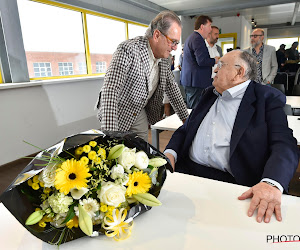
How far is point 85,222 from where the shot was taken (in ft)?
2.33

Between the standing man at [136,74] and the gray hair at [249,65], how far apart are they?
19.0 inches

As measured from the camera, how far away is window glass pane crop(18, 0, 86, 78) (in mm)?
3783

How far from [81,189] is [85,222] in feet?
0.32

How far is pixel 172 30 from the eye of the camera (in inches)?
65.6

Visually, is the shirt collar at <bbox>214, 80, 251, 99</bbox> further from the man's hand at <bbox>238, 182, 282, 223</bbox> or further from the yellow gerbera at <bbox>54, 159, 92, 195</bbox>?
the yellow gerbera at <bbox>54, 159, 92, 195</bbox>

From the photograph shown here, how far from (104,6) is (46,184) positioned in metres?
5.22

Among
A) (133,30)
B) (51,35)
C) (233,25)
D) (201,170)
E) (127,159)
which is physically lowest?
(201,170)

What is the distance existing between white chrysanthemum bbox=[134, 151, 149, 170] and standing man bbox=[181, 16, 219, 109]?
9.01 ft

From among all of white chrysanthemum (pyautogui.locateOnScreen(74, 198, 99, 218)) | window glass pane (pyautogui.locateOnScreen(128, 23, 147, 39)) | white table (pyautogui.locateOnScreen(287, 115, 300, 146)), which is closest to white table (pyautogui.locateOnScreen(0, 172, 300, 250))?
white chrysanthemum (pyautogui.locateOnScreen(74, 198, 99, 218))

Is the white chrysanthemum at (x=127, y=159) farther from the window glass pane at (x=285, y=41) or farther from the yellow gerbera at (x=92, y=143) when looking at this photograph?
the window glass pane at (x=285, y=41)

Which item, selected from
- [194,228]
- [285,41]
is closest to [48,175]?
[194,228]

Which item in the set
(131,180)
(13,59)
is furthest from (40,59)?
(131,180)

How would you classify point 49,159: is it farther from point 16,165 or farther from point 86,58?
point 86,58

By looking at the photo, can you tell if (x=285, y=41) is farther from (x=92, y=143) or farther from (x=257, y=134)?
(x=92, y=143)
